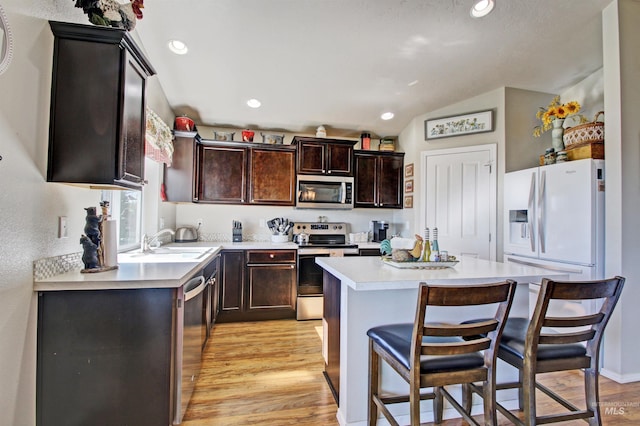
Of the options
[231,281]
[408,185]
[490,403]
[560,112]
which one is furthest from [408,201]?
[490,403]

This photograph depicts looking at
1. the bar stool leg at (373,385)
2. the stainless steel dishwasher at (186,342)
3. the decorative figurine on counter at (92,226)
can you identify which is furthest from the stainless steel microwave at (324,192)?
the bar stool leg at (373,385)

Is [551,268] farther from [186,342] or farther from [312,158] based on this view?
[186,342]

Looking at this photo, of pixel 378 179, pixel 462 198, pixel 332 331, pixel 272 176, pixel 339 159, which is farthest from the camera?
pixel 378 179

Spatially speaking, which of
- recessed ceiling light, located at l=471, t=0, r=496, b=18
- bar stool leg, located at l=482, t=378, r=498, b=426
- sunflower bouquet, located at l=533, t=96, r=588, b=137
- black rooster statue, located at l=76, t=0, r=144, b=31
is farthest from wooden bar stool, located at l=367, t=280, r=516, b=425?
sunflower bouquet, located at l=533, t=96, r=588, b=137

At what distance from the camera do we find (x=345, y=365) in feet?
5.66

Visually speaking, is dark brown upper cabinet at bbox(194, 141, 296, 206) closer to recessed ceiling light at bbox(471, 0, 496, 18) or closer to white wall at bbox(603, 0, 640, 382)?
recessed ceiling light at bbox(471, 0, 496, 18)

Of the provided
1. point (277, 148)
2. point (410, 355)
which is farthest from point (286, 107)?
point (410, 355)

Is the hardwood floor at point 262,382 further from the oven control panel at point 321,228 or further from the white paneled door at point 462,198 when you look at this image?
the white paneled door at point 462,198

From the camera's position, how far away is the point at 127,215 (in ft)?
8.81

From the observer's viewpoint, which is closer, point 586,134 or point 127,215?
point 586,134

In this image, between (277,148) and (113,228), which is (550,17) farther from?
(113,228)

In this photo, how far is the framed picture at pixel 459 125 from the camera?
346cm

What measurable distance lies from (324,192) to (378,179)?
839mm

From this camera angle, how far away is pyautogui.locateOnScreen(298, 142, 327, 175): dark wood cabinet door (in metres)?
3.89
